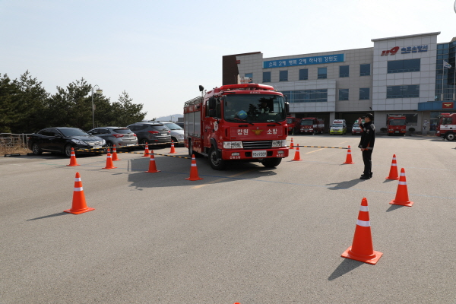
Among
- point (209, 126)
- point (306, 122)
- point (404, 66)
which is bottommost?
point (209, 126)

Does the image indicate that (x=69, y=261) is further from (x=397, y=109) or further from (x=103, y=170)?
(x=397, y=109)

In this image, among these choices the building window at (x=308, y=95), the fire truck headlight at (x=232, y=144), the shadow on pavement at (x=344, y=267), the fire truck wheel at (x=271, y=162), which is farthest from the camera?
the building window at (x=308, y=95)

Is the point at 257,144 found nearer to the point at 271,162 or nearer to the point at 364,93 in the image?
the point at 271,162

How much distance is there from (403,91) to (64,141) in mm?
48364

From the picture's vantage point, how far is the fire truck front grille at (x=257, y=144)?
10.5m

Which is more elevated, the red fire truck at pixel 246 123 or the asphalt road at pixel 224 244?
the red fire truck at pixel 246 123

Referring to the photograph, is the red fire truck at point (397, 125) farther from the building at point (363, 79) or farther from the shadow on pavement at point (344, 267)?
the shadow on pavement at point (344, 267)

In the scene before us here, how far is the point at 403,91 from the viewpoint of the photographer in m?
49.8

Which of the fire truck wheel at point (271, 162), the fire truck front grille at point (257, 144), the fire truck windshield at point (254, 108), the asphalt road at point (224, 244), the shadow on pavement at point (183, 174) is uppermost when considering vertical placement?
the fire truck windshield at point (254, 108)

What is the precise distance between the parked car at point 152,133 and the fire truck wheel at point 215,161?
402 inches

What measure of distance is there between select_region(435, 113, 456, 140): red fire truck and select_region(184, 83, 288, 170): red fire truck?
28.2 meters

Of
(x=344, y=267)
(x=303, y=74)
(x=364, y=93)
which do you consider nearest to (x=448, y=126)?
(x=364, y=93)

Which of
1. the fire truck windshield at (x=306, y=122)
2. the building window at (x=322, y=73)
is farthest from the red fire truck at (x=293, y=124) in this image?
the building window at (x=322, y=73)

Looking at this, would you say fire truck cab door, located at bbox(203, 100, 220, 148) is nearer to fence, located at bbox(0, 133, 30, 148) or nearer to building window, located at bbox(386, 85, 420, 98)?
fence, located at bbox(0, 133, 30, 148)
